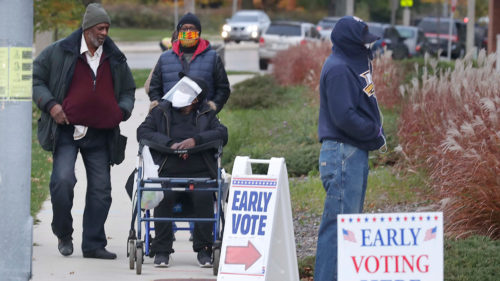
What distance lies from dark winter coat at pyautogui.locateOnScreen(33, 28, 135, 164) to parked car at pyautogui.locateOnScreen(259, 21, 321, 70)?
25.4 meters

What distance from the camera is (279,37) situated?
35.7 m

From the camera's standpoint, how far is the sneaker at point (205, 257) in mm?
8062

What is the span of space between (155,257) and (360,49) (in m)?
2.41

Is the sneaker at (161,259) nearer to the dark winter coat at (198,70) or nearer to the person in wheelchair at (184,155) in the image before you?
the person in wheelchair at (184,155)

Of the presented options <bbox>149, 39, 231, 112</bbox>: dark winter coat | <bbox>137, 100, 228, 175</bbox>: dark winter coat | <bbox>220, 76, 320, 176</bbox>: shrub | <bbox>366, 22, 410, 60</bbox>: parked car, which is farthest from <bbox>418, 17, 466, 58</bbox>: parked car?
<bbox>137, 100, 228, 175</bbox>: dark winter coat

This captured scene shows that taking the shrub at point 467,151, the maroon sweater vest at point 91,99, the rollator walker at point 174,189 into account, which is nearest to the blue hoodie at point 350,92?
the rollator walker at point 174,189

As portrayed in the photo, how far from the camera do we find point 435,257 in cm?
557

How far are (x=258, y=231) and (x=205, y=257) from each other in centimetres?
152

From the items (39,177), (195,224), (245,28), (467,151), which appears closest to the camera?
(195,224)

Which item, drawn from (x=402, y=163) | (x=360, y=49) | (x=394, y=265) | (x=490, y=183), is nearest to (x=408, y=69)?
(x=402, y=163)

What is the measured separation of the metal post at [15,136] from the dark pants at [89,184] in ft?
5.69

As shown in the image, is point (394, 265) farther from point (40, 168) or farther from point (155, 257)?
point (40, 168)

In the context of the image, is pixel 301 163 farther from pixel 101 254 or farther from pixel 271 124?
pixel 101 254

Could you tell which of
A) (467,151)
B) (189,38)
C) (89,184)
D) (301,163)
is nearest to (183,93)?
(189,38)
